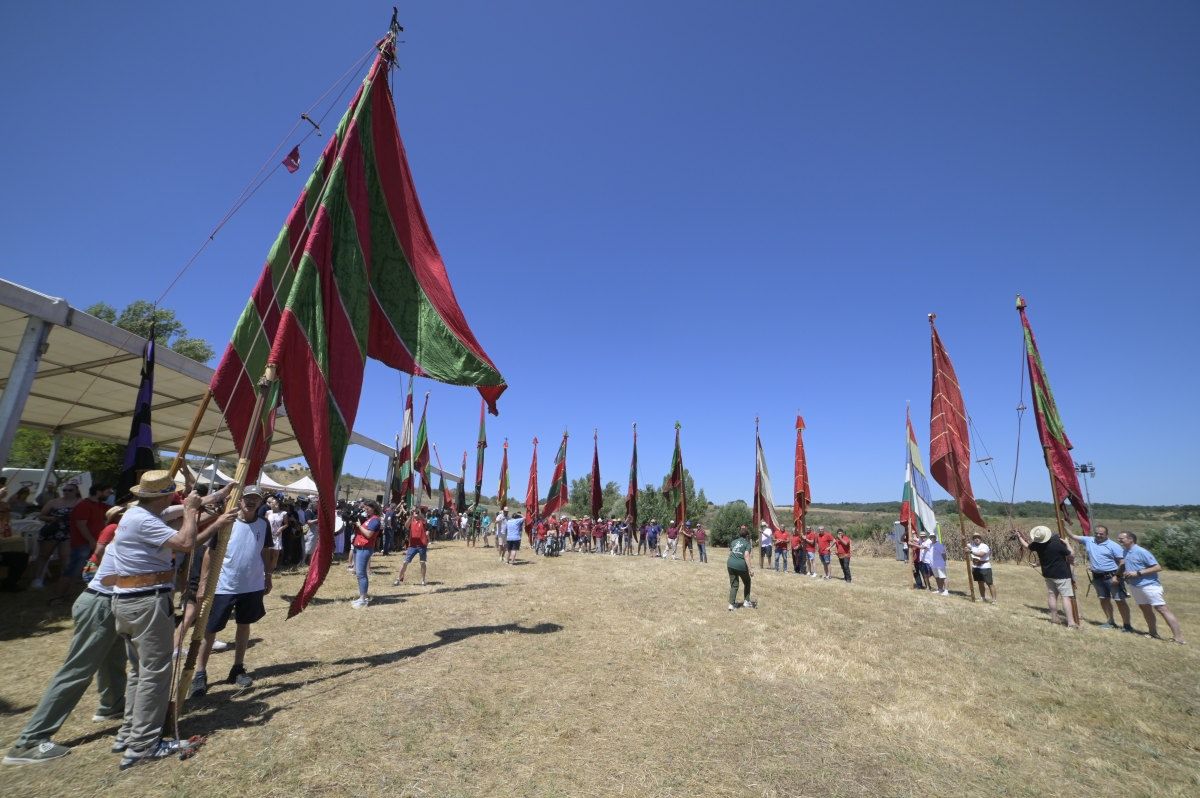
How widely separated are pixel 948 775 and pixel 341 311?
27.4ft

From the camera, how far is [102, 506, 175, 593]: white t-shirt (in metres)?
4.14

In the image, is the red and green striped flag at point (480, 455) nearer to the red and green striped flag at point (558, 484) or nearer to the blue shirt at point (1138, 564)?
the red and green striped flag at point (558, 484)

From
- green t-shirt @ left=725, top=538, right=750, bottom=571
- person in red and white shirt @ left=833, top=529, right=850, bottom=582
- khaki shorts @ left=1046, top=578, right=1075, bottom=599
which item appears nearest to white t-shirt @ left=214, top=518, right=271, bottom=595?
green t-shirt @ left=725, top=538, right=750, bottom=571

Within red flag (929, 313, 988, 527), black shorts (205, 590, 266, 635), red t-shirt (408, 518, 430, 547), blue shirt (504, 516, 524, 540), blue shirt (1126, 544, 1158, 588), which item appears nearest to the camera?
black shorts (205, 590, 266, 635)

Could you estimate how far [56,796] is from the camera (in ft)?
11.7

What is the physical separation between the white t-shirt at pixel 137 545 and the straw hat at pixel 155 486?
150 millimetres

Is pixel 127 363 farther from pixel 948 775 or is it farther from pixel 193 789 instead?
pixel 948 775

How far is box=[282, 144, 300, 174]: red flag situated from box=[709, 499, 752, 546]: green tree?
132 feet

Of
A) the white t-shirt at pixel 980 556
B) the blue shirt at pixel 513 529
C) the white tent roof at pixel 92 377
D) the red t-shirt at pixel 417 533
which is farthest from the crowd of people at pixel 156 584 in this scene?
the blue shirt at pixel 513 529

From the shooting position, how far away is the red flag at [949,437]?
1388cm

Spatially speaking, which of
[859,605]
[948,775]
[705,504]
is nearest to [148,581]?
[948,775]

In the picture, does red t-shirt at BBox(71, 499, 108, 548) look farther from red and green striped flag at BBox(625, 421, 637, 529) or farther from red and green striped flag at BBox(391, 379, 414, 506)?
red and green striped flag at BBox(625, 421, 637, 529)

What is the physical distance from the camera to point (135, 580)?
414cm

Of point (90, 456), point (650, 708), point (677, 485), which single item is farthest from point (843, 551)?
point (90, 456)
